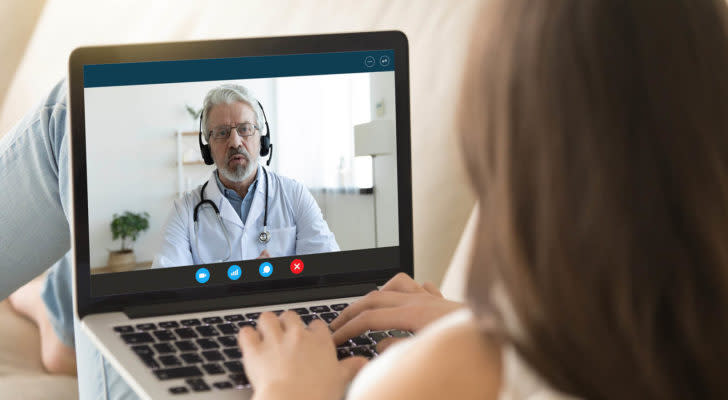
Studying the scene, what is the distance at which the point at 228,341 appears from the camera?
0.66 m

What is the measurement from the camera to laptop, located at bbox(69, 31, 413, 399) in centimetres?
74

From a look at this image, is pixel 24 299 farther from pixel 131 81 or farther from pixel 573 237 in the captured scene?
pixel 573 237

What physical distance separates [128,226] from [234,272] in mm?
128

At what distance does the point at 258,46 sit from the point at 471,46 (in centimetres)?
43

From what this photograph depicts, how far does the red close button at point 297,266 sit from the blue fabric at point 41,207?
23cm

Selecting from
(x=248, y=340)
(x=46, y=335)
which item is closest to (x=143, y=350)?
(x=248, y=340)

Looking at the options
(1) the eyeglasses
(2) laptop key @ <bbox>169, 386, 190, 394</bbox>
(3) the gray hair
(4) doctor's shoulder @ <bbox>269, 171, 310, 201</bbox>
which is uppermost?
(3) the gray hair

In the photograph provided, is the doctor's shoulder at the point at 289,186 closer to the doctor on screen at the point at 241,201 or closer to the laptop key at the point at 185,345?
the doctor on screen at the point at 241,201

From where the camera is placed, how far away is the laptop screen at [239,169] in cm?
74

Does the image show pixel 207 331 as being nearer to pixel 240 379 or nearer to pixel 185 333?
pixel 185 333

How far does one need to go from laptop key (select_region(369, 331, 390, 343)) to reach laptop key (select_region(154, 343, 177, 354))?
184mm

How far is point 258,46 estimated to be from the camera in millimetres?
778

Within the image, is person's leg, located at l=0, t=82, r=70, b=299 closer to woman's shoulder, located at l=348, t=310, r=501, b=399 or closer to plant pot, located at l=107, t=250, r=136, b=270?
plant pot, located at l=107, t=250, r=136, b=270

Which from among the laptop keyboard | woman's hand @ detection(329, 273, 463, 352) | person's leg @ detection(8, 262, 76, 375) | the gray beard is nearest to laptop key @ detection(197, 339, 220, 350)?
the laptop keyboard
